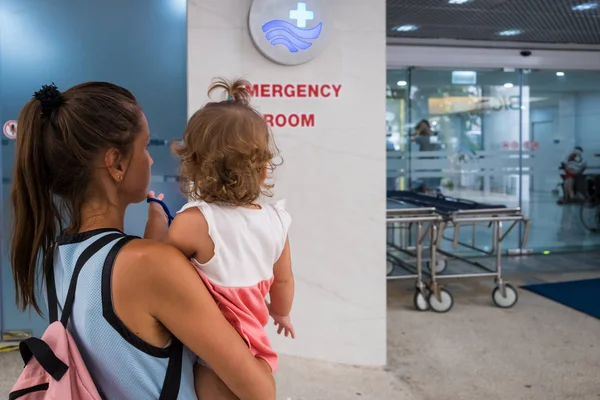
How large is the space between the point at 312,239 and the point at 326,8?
1245mm

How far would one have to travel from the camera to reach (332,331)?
11.7 ft

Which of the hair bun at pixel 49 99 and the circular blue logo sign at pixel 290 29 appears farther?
the circular blue logo sign at pixel 290 29

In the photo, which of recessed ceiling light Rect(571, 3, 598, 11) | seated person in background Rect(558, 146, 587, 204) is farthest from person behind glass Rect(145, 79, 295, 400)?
seated person in background Rect(558, 146, 587, 204)

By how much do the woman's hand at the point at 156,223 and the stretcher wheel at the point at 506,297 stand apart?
4482 mm

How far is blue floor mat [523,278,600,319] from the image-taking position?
17.0 ft

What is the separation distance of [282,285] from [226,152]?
36cm

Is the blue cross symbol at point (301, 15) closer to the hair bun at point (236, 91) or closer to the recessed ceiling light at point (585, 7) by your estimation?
the hair bun at point (236, 91)

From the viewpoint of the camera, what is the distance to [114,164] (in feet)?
3.35

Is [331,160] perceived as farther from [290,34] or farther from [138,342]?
[138,342]

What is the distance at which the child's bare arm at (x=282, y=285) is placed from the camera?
133 cm

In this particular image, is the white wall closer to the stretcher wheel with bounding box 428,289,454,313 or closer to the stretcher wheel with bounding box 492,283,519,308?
the stretcher wheel with bounding box 428,289,454,313

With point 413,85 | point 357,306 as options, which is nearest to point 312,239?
point 357,306

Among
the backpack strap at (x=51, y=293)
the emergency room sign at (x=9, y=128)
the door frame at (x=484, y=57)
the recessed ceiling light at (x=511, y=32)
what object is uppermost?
the recessed ceiling light at (x=511, y=32)

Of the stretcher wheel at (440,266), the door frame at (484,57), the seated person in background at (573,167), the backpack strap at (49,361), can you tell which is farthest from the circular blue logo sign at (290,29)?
the seated person in background at (573,167)
